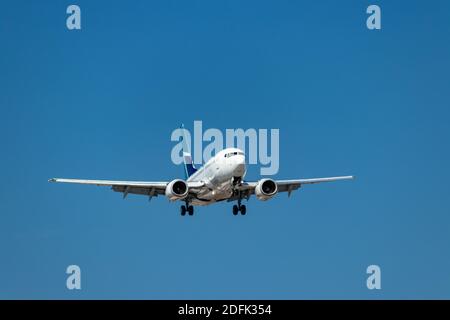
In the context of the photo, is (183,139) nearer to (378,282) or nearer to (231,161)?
(231,161)

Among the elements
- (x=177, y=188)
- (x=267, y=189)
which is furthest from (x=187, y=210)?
(x=267, y=189)

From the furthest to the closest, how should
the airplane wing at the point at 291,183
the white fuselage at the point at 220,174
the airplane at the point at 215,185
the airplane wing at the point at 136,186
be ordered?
the airplane wing at the point at 291,183 < the airplane wing at the point at 136,186 < the airplane at the point at 215,185 < the white fuselage at the point at 220,174

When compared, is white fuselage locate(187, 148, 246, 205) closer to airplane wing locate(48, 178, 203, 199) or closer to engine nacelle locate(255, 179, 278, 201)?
airplane wing locate(48, 178, 203, 199)

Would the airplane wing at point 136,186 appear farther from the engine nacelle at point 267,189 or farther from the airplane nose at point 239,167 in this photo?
the airplane nose at point 239,167

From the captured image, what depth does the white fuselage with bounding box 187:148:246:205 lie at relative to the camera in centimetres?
8956

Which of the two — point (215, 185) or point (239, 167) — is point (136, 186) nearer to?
point (215, 185)

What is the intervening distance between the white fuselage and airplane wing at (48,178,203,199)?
1.03m

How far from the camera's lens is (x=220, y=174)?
90938mm

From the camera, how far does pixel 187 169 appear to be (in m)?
115

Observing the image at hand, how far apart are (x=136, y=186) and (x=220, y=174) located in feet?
32.7

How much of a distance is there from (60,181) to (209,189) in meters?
12.5

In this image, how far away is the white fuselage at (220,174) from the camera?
89556 millimetres

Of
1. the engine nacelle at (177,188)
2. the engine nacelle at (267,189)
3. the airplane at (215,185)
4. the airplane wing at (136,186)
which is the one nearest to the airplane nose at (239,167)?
the airplane at (215,185)
